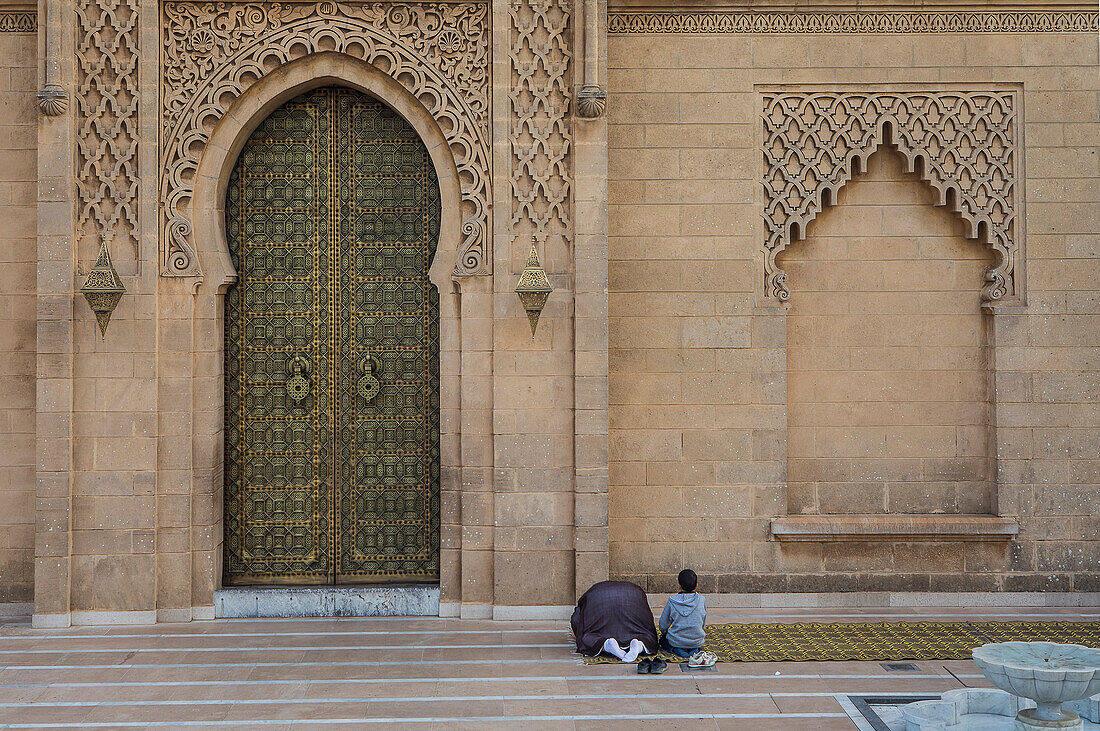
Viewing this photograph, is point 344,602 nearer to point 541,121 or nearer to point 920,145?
point 541,121

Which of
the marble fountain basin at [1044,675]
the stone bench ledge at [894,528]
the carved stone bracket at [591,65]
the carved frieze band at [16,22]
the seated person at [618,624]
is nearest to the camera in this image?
the marble fountain basin at [1044,675]

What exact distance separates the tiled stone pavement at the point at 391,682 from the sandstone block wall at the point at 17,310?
0.73 metres

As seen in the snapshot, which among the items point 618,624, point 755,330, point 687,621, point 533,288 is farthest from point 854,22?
point 618,624

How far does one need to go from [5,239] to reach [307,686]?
4787 millimetres

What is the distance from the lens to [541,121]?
819 centimetres

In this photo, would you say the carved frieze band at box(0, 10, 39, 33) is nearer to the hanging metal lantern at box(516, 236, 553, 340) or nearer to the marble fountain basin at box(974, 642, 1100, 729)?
the hanging metal lantern at box(516, 236, 553, 340)

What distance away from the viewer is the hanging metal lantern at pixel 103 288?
7801 mm

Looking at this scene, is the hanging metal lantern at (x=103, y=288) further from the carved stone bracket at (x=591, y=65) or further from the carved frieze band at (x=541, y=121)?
the carved stone bracket at (x=591, y=65)

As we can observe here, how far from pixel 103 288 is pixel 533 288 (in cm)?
346

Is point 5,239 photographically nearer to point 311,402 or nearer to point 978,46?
point 311,402

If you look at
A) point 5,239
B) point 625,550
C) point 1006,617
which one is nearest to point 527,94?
point 625,550

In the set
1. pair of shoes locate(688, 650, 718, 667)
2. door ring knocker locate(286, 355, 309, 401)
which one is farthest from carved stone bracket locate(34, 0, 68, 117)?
pair of shoes locate(688, 650, 718, 667)

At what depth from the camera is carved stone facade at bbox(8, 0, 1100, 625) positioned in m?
8.05

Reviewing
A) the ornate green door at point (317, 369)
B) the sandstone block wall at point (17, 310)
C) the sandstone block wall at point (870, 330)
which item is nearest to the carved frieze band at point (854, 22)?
the sandstone block wall at point (870, 330)
